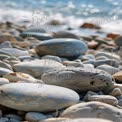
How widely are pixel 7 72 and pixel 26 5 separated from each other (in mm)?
12837

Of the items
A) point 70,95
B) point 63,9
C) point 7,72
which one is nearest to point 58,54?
point 7,72

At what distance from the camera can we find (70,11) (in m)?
14.3

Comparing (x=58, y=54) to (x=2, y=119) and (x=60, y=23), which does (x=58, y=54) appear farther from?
(x=60, y=23)

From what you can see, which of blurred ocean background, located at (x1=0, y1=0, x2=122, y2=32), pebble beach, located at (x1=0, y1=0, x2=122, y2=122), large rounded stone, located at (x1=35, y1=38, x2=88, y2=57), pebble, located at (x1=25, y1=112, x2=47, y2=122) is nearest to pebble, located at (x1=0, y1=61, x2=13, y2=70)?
pebble beach, located at (x1=0, y1=0, x2=122, y2=122)

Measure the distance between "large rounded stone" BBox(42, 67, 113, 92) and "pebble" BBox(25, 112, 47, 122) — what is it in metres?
0.50

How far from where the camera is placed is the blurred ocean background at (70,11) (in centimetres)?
1200

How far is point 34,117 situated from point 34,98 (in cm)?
13

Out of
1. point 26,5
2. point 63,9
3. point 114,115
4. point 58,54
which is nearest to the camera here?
point 114,115

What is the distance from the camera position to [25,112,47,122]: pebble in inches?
92.1

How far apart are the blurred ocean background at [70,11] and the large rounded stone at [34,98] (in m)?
7.72

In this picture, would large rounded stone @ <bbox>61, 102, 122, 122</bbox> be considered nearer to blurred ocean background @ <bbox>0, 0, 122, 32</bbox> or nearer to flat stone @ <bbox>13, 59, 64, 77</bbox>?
flat stone @ <bbox>13, 59, 64, 77</bbox>

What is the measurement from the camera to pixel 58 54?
4.57 meters

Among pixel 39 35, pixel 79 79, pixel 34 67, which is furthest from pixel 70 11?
pixel 79 79

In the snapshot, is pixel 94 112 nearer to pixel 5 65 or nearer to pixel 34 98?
pixel 34 98
